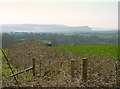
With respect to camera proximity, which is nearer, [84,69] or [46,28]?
[84,69]

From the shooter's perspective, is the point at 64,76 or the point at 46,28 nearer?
the point at 64,76

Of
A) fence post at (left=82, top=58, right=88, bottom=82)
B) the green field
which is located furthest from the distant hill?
fence post at (left=82, top=58, right=88, bottom=82)

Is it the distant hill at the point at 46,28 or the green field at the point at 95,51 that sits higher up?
the distant hill at the point at 46,28

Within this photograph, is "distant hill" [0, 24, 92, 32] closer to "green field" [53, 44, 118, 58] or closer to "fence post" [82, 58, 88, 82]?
"green field" [53, 44, 118, 58]

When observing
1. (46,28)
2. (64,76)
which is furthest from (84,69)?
(46,28)

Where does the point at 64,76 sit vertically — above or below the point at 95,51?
below

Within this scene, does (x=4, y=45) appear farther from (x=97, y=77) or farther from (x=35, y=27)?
(x=97, y=77)

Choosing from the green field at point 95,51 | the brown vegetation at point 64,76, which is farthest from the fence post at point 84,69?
the green field at point 95,51

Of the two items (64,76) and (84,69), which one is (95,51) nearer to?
(64,76)

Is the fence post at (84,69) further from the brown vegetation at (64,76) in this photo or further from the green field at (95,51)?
the green field at (95,51)

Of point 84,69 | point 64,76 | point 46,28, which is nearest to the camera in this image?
point 84,69

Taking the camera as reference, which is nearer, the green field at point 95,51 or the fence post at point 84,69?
the fence post at point 84,69

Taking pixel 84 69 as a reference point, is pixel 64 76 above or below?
below

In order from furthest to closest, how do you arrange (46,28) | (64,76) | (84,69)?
(46,28) → (64,76) → (84,69)
